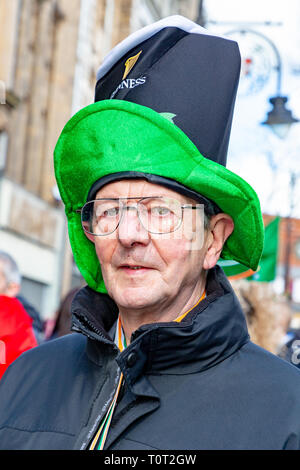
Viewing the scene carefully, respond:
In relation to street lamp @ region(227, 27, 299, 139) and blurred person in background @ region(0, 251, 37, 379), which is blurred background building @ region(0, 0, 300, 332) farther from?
blurred person in background @ region(0, 251, 37, 379)

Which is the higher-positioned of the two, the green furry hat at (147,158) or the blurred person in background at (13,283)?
the green furry hat at (147,158)

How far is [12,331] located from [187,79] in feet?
3.94

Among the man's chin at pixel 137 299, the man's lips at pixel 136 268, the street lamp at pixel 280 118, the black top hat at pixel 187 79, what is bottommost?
the man's chin at pixel 137 299

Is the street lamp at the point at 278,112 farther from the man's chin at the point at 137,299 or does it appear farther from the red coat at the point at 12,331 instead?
the man's chin at the point at 137,299

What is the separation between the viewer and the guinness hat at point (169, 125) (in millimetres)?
2072

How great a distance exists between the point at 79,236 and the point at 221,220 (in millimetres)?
531

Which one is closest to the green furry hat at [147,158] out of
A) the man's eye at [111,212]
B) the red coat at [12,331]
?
the man's eye at [111,212]

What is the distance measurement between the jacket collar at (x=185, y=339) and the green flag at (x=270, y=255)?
3702mm

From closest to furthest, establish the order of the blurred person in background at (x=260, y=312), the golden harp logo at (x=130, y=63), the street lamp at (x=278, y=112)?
the golden harp logo at (x=130, y=63) → the blurred person in background at (x=260, y=312) → the street lamp at (x=278, y=112)

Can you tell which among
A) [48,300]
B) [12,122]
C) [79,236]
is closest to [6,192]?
[12,122]

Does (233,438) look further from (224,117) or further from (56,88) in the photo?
(56,88)

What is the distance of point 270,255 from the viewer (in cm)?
612

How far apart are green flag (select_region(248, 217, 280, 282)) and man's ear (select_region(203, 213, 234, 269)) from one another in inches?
137

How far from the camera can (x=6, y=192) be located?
13.7 m
